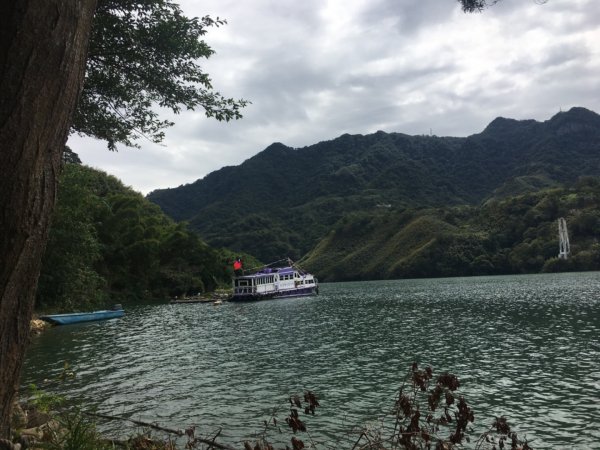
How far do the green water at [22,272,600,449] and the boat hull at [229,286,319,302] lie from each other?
28.6 meters

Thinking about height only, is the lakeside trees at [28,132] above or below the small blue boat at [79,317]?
above

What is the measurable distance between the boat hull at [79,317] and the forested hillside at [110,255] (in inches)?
100

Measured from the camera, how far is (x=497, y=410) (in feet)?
36.3

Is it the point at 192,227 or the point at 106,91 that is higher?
the point at 192,227

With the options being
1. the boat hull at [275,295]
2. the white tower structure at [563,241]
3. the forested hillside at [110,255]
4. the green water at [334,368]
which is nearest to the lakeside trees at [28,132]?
the green water at [334,368]

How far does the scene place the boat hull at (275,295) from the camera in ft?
201

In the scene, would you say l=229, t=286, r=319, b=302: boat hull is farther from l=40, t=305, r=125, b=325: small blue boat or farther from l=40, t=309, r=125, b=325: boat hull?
l=40, t=309, r=125, b=325: boat hull

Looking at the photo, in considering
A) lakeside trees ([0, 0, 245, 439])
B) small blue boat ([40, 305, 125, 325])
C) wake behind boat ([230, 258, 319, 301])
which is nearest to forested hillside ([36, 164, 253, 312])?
small blue boat ([40, 305, 125, 325])

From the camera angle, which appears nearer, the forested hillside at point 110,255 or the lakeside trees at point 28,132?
the lakeside trees at point 28,132

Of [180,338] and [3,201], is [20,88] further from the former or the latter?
[180,338]

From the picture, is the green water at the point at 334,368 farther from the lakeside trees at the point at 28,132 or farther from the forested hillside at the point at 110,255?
the forested hillside at the point at 110,255

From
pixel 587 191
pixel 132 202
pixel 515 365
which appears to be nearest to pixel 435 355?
pixel 515 365

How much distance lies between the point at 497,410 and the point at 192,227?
188 metres

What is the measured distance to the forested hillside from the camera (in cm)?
3578
